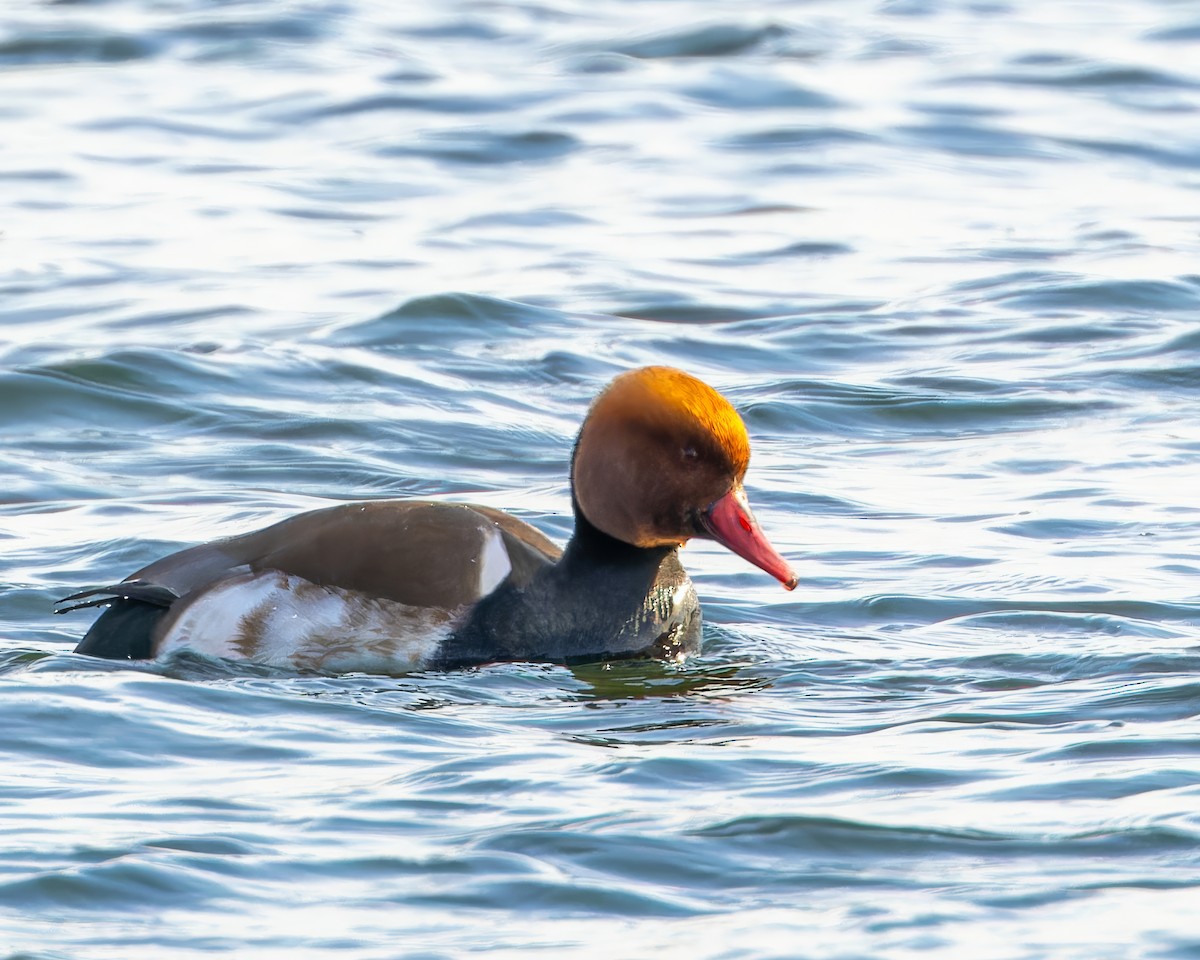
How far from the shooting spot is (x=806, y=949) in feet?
16.8

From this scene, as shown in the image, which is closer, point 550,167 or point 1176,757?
point 1176,757

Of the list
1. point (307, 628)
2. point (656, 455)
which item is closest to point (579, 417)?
point (656, 455)

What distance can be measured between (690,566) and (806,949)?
4326mm

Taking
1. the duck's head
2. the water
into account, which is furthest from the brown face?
the water

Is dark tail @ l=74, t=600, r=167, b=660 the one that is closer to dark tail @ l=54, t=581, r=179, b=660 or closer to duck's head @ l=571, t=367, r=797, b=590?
dark tail @ l=54, t=581, r=179, b=660

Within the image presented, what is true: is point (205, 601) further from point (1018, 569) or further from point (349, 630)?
point (1018, 569)

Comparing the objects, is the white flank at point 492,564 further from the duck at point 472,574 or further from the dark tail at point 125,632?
the dark tail at point 125,632

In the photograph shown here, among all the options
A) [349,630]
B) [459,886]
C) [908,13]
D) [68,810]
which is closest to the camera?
[459,886]

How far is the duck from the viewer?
293 inches

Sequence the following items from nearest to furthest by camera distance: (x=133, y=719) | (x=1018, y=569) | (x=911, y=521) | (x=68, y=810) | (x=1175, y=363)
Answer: (x=68, y=810), (x=133, y=719), (x=1018, y=569), (x=911, y=521), (x=1175, y=363)

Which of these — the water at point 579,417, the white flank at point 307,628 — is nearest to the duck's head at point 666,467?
the water at point 579,417

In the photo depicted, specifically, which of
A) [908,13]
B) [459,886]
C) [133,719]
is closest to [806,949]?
[459,886]

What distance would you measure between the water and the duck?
0.14m

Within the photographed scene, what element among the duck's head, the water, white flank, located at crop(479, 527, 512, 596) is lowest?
the water
